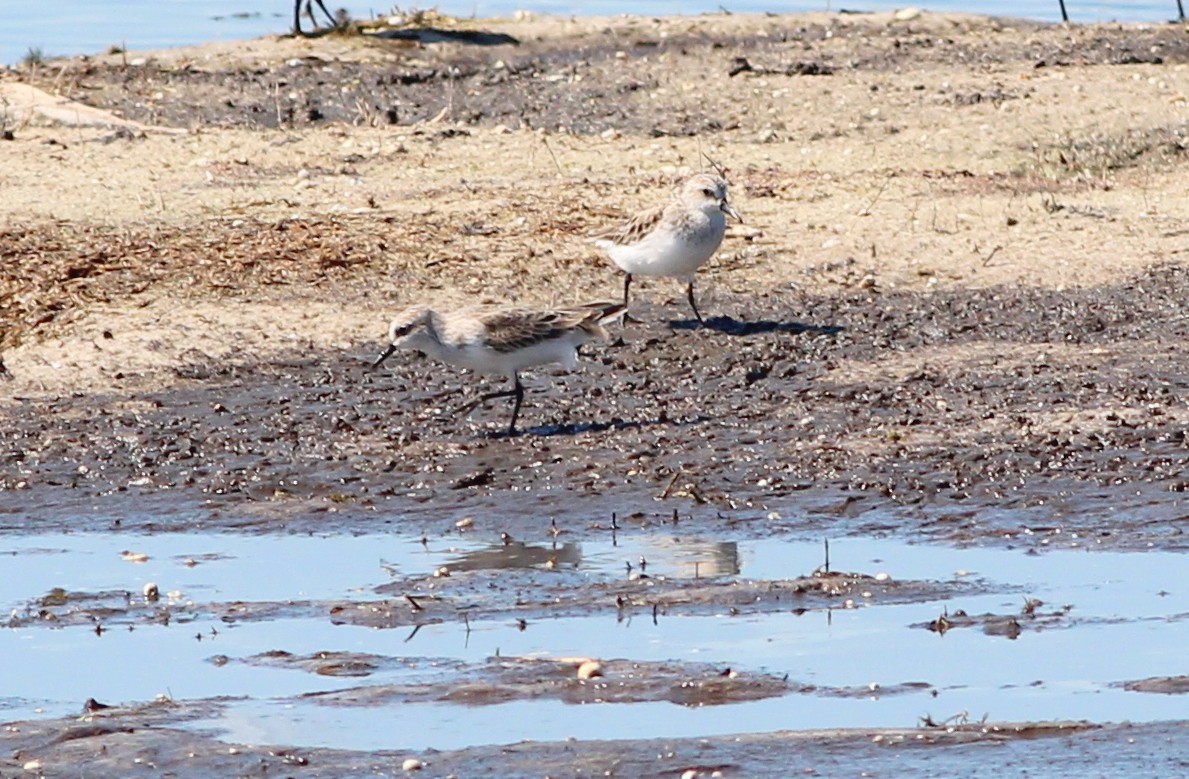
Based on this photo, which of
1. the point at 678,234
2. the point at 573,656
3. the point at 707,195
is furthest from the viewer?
the point at 707,195

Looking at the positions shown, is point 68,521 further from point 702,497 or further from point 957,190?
point 957,190

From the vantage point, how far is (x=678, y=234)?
36.9 feet

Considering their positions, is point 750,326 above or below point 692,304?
below

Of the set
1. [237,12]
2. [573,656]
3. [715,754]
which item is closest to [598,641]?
[573,656]

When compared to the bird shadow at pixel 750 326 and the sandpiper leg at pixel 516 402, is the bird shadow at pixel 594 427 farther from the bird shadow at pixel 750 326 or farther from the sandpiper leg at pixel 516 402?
the bird shadow at pixel 750 326

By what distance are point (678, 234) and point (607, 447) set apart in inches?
72.2

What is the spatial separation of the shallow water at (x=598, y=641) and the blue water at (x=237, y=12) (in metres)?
14.1

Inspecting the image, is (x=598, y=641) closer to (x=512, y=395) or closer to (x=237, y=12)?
(x=512, y=395)

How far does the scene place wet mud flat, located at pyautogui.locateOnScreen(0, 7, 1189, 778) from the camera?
6.47 metres

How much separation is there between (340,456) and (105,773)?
3801 millimetres

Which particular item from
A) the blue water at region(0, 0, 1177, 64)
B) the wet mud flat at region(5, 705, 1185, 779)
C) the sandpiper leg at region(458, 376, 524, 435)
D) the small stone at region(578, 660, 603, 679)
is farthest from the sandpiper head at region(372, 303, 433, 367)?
the blue water at region(0, 0, 1177, 64)

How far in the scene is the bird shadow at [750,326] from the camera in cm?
1155

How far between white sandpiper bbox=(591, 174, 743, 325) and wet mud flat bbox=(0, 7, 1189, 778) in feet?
1.27

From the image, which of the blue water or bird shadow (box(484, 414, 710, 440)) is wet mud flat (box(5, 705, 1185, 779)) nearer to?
bird shadow (box(484, 414, 710, 440))
